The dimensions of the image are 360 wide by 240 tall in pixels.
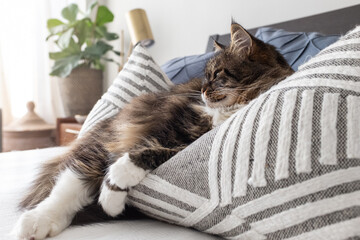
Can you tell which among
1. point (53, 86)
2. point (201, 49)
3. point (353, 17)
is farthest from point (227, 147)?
point (53, 86)

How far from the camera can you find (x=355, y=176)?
1.70 ft

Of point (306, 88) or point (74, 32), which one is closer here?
point (306, 88)

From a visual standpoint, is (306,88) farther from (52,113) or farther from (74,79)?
(52,113)

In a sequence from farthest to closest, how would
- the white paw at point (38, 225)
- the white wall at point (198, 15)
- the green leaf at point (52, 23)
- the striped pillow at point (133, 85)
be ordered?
the green leaf at point (52, 23)
the white wall at point (198, 15)
the striped pillow at point (133, 85)
the white paw at point (38, 225)

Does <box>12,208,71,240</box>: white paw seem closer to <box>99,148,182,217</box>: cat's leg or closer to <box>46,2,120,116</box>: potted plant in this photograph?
<box>99,148,182,217</box>: cat's leg

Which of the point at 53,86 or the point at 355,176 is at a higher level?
the point at 355,176

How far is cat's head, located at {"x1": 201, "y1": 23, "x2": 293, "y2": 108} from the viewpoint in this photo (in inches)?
34.6

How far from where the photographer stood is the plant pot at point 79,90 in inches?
132

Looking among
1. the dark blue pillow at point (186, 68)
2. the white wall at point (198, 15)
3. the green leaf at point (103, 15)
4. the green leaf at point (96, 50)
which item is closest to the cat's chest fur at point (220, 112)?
the dark blue pillow at point (186, 68)

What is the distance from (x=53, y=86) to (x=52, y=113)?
1.02 ft

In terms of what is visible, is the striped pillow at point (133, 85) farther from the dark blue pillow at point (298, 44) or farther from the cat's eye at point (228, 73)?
the dark blue pillow at point (298, 44)

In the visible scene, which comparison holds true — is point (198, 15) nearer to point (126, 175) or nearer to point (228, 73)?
point (228, 73)

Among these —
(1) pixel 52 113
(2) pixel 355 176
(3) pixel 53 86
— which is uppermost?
(2) pixel 355 176

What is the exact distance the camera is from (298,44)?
1.39 meters
